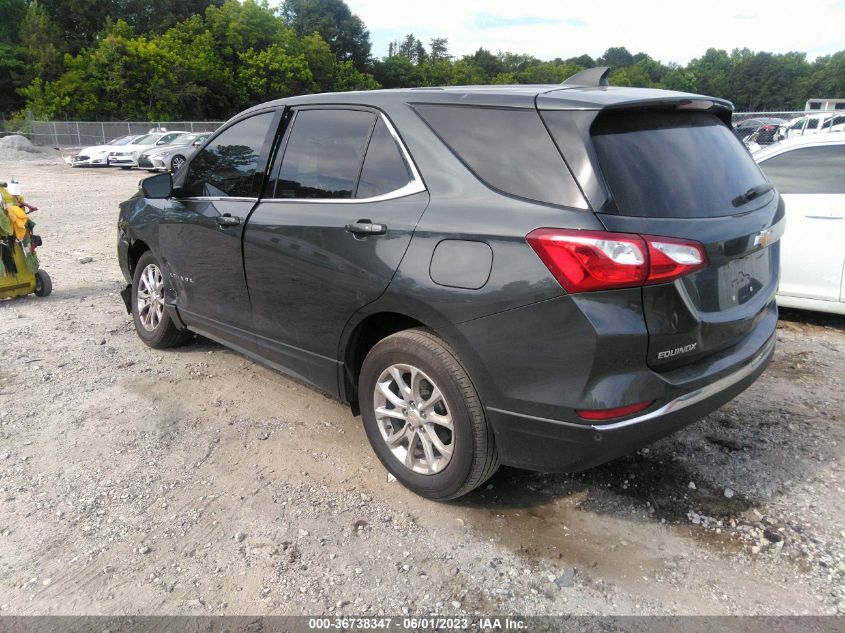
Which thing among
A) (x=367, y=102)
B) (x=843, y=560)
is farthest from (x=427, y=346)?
(x=843, y=560)

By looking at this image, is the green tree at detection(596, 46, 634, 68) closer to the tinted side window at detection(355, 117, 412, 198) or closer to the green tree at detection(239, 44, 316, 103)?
the green tree at detection(239, 44, 316, 103)

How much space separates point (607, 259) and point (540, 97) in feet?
2.64

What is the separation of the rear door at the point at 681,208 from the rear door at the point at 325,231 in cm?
80

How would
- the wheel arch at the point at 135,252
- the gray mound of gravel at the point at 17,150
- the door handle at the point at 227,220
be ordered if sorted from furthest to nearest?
the gray mound of gravel at the point at 17,150 < the wheel arch at the point at 135,252 < the door handle at the point at 227,220

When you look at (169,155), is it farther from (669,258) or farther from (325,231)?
(669,258)

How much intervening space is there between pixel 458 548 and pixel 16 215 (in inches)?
232

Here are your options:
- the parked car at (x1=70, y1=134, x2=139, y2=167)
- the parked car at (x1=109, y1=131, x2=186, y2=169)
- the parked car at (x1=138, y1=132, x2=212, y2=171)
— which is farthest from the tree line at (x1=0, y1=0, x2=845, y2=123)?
the parked car at (x1=138, y1=132, x2=212, y2=171)

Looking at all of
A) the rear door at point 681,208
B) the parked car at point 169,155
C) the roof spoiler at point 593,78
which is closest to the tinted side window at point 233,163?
the roof spoiler at point 593,78

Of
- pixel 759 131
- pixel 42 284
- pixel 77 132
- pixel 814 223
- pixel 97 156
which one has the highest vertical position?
pixel 77 132

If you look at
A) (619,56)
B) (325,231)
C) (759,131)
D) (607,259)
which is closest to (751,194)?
(607,259)

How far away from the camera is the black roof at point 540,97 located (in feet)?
8.70

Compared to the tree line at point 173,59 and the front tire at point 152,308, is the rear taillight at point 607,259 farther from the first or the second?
the tree line at point 173,59

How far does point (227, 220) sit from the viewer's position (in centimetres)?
393

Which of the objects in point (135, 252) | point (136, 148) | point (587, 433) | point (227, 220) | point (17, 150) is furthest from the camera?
point (17, 150)
